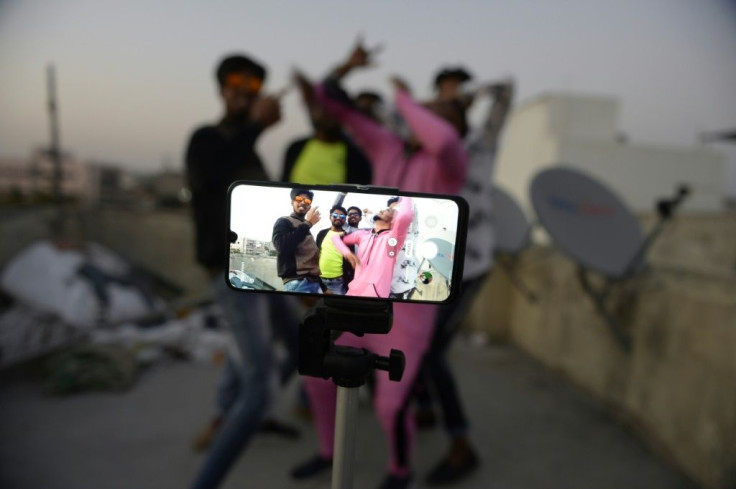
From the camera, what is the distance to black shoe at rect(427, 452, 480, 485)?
2023 mm

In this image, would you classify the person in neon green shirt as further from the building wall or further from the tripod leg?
the building wall

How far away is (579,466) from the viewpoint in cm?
216

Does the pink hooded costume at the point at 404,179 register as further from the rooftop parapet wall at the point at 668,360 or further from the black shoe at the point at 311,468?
the rooftop parapet wall at the point at 668,360

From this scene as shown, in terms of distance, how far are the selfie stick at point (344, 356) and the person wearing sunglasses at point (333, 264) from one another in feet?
0.08

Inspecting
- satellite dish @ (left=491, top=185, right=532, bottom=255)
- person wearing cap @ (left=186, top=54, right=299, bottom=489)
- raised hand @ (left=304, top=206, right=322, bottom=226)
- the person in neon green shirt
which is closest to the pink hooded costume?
the person in neon green shirt

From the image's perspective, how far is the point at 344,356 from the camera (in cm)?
73

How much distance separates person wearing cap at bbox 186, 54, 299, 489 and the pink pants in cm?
24

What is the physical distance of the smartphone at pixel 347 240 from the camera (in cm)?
70

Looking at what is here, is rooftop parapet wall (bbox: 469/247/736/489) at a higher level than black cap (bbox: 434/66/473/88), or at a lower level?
lower

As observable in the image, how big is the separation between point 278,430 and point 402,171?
157 cm

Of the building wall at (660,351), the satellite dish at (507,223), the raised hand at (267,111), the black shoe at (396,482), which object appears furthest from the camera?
the satellite dish at (507,223)

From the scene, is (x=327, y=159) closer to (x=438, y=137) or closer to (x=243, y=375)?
(x=438, y=137)

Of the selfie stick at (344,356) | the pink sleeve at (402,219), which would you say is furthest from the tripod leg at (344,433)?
the pink sleeve at (402,219)

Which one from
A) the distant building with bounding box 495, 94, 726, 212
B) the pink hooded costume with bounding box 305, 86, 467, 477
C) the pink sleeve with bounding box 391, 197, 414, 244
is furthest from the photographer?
the distant building with bounding box 495, 94, 726, 212
